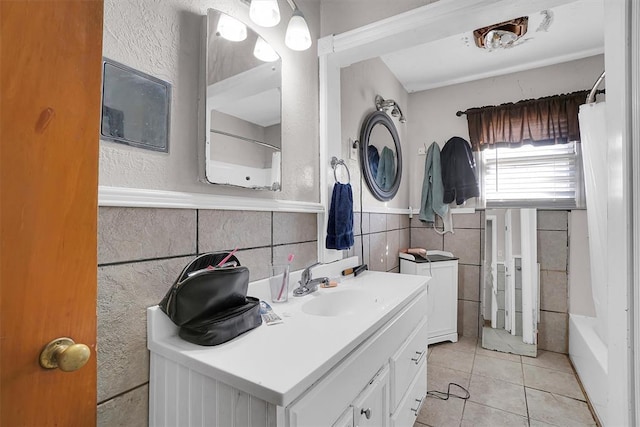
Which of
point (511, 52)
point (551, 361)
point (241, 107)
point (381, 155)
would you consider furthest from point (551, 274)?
point (241, 107)

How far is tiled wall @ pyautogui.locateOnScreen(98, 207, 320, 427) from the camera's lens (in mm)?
766

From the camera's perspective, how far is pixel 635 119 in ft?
2.86

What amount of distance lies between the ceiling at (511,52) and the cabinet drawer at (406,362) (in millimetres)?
1837

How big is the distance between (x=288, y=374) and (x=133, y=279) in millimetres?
508

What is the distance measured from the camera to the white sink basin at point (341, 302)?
1295mm

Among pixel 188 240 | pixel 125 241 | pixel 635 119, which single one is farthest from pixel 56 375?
pixel 635 119

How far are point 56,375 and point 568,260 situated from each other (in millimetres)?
3064

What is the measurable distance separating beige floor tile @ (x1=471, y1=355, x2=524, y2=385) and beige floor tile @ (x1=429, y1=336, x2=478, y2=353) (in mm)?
135

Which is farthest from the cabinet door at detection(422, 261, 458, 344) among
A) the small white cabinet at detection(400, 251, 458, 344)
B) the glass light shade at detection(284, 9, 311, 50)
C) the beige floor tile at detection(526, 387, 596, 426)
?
the glass light shade at detection(284, 9, 311, 50)

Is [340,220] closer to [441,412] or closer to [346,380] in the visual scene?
[346,380]

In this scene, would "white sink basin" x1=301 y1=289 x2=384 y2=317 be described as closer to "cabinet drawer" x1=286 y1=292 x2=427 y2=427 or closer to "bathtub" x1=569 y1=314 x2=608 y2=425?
"cabinet drawer" x1=286 y1=292 x2=427 y2=427

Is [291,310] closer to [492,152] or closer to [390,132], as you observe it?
[390,132]

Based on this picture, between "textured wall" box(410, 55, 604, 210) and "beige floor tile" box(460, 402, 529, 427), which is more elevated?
"textured wall" box(410, 55, 604, 210)

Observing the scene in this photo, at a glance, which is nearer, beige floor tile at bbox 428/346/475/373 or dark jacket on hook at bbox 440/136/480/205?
beige floor tile at bbox 428/346/475/373
